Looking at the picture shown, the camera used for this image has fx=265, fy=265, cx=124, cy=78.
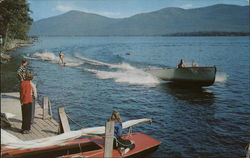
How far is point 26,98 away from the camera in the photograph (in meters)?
10.7

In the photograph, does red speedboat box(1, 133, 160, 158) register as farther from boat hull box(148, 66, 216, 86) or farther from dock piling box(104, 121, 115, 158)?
boat hull box(148, 66, 216, 86)

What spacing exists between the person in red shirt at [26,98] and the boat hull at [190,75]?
1994 cm

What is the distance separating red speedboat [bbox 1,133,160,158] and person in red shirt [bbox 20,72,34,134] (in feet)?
5.09

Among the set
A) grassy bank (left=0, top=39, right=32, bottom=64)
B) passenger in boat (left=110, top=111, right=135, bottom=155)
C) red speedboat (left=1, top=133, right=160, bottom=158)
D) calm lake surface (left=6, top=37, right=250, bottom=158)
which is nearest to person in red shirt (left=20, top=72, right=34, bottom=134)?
red speedboat (left=1, top=133, right=160, bottom=158)

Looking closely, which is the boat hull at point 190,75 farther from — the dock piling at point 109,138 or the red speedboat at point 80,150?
the dock piling at point 109,138

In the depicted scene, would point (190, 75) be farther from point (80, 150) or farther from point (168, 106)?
point (80, 150)

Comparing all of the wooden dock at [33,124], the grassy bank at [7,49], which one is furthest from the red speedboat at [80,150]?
Result: the grassy bank at [7,49]

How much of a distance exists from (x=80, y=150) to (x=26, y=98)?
304cm

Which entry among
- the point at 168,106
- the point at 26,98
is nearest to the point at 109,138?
the point at 26,98

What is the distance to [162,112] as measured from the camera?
20.0 meters

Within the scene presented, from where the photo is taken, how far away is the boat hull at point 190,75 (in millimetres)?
27030

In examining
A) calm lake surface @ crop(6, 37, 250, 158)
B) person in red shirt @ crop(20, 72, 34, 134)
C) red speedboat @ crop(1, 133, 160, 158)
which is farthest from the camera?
calm lake surface @ crop(6, 37, 250, 158)

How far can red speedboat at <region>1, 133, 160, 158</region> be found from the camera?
950 centimetres

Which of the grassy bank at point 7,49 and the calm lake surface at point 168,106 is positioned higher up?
the grassy bank at point 7,49
